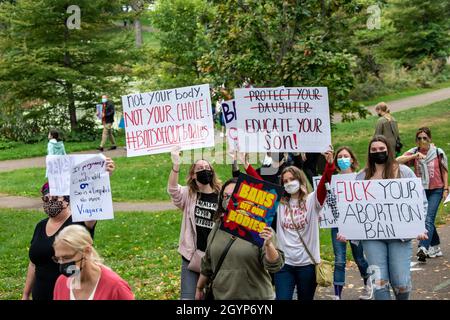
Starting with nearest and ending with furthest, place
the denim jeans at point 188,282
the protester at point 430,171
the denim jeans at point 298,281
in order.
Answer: the denim jeans at point 298,281 < the denim jeans at point 188,282 < the protester at point 430,171

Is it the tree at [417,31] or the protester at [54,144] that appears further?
the tree at [417,31]

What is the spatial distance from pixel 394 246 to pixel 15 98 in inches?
Result: 892

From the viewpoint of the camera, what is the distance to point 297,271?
6816mm

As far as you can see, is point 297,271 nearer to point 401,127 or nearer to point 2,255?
point 2,255

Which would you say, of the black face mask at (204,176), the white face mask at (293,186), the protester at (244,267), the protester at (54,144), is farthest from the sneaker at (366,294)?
the protester at (54,144)

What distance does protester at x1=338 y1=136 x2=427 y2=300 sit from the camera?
6809mm

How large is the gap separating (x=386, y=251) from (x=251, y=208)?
1720 mm

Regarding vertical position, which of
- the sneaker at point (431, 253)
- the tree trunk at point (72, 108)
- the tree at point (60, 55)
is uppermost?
the tree at point (60, 55)

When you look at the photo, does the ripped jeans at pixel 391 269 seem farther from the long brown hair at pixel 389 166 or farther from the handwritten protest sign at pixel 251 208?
the handwritten protest sign at pixel 251 208

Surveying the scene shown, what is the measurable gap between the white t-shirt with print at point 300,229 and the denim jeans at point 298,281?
0.21ft

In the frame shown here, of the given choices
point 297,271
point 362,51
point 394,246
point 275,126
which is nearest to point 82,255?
point 297,271

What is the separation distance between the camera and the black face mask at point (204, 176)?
22.8 ft

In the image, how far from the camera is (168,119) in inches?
324

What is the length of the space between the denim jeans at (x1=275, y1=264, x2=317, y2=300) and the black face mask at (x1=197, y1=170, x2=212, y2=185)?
1000 mm
